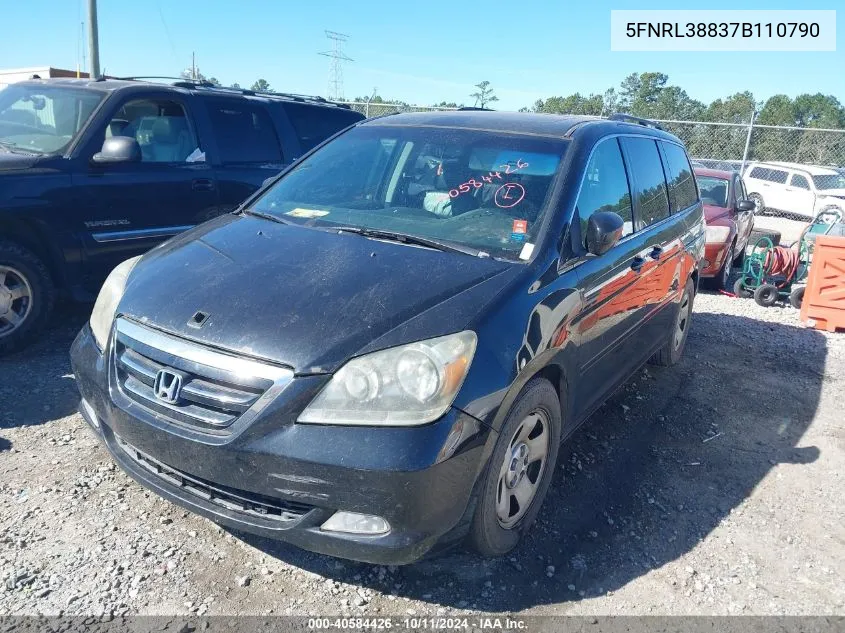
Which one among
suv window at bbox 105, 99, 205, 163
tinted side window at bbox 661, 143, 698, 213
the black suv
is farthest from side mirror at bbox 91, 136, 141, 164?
tinted side window at bbox 661, 143, 698, 213

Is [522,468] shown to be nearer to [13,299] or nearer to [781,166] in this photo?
[13,299]

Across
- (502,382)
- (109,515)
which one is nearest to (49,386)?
(109,515)

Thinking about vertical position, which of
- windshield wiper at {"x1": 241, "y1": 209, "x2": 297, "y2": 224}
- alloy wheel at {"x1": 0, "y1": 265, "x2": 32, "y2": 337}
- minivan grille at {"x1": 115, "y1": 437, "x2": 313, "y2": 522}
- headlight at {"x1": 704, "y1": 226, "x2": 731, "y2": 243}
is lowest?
minivan grille at {"x1": 115, "y1": 437, "x2": 313, "y2": 522}

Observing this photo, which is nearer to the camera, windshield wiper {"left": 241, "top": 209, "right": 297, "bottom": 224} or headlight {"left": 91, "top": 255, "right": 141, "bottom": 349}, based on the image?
headlight {"left": 91, "top": 255, "right": 141, "bottom": 349}

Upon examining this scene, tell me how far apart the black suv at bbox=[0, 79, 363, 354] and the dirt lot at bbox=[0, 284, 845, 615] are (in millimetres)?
655

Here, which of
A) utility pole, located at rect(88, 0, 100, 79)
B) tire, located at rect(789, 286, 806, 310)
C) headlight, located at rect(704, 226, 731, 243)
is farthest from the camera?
utility pole, located at rect(88, 0, 100, 79)

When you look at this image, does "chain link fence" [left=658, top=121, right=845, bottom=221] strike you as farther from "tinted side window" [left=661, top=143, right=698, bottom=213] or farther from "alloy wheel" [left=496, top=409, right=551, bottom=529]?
"alloy wheel" [left=496, top=409, right=551, bottom=529]

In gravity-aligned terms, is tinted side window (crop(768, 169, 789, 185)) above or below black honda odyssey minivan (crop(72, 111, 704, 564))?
above

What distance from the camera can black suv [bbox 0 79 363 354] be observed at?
464 cm

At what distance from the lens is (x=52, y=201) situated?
470cm

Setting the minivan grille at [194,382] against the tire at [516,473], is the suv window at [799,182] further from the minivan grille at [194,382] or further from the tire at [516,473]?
the minivan grille at [194,382]

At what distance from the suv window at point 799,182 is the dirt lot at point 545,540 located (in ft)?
55.6

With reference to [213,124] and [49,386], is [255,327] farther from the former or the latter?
[213,124]

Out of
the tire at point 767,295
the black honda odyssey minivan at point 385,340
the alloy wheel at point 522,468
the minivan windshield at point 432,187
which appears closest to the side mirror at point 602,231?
the black honda odyssey minivan at point 385,340
